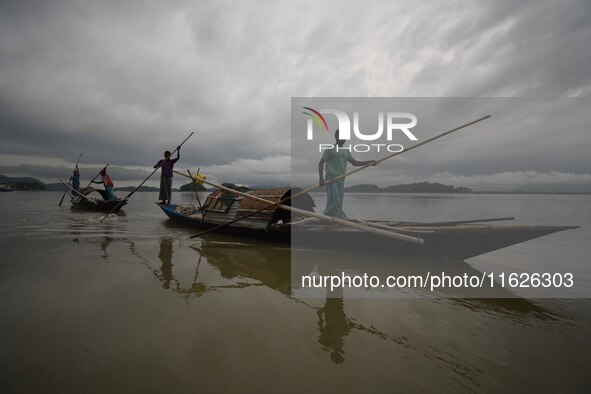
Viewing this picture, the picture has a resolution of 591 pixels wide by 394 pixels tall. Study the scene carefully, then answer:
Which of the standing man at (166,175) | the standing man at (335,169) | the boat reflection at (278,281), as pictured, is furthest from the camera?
the standing man at (166,175)

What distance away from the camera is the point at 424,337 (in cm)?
315

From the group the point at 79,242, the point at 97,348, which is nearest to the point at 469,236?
the point at 97,348

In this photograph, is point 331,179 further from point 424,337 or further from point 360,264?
point 424,337

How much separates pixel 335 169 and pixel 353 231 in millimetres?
2082

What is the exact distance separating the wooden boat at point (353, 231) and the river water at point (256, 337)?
4.46 ft

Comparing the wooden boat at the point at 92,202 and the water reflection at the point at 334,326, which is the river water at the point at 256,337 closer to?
the water reflection at the point at 334,326

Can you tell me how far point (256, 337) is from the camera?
3.01 m

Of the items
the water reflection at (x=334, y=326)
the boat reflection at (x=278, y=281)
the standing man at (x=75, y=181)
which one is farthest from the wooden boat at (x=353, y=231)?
the standing man at (x=75, y=181)

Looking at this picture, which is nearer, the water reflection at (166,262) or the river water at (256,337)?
the river water at (256,337)

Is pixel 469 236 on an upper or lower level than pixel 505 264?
upper

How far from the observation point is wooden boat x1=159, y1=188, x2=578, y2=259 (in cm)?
533

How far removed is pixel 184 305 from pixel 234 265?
235 cm

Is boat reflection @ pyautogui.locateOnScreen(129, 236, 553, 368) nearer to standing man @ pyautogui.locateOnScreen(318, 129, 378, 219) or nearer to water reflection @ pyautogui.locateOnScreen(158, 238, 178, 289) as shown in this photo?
water reflection @ pyautogui.locateOnScreen(158, 238, 178, 289)

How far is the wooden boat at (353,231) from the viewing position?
5328 mm
